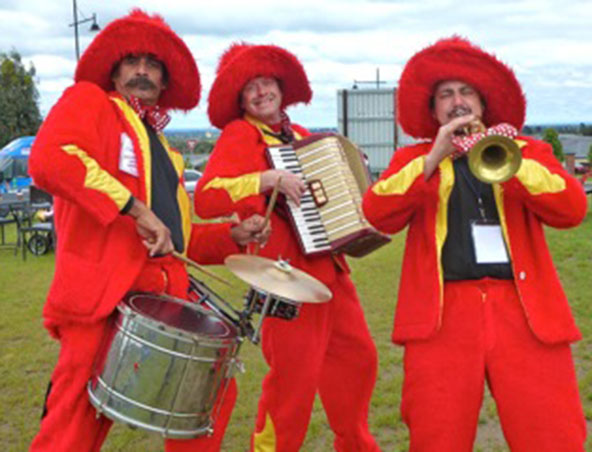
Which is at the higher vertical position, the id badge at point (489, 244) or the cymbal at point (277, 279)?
the id badge at point (489, 244)

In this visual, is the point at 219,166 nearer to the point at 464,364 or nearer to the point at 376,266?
the point at 464,364

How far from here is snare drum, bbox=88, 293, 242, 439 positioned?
2463 mm

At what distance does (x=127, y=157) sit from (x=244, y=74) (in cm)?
91

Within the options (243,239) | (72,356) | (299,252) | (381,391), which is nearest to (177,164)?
(243,239)

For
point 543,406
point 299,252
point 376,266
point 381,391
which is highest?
point 299,252

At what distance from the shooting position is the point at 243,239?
3.30 metres

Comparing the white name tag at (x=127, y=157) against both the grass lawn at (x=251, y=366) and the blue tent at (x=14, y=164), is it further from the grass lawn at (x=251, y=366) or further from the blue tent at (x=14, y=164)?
the blue tent at (x=14, y=164)

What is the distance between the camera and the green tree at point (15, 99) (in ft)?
115

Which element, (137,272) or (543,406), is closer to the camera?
(543,406)

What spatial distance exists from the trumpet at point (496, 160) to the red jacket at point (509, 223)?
0.22 m

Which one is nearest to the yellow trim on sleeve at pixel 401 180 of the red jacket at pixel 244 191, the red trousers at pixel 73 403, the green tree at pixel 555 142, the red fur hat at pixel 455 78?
the red fur hat at pixel 455 78

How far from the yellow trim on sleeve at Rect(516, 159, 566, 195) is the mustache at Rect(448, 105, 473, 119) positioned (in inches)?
14.5

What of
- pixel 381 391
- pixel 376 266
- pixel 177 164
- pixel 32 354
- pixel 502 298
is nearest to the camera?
pixel 502 298

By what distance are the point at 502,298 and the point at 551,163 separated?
570mm
